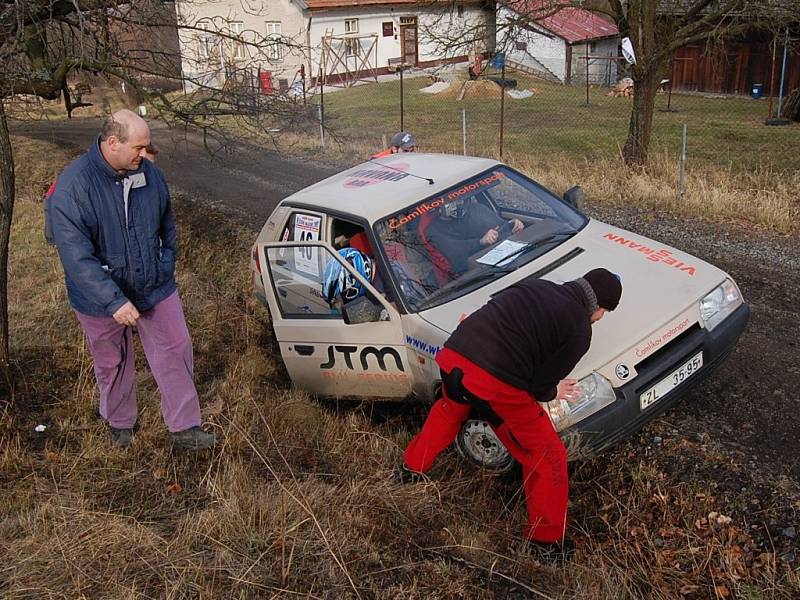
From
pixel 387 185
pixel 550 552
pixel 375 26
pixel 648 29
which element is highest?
pixel 375 26

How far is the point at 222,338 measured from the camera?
637 cm

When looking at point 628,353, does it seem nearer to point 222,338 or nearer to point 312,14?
point 222,338

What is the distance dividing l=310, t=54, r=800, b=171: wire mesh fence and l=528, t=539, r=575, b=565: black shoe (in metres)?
6.59

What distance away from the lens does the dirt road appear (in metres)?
4.22

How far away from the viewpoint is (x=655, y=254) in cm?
479

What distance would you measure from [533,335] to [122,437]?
264cm

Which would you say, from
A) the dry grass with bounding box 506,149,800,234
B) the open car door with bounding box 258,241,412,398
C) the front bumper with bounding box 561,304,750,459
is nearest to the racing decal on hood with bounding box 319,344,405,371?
the open car door with bounding box 258,241,412,398

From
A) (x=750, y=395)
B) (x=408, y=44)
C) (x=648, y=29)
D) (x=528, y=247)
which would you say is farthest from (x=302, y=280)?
(x=408, y=44)

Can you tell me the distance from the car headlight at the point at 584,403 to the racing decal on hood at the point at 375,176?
2251 millimetres

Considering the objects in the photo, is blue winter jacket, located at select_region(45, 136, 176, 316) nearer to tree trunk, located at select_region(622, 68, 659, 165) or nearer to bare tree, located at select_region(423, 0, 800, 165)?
bare tree, located at select_region(423, 0, 800, 165)

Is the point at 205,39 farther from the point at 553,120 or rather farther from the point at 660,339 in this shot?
the point at 553,120

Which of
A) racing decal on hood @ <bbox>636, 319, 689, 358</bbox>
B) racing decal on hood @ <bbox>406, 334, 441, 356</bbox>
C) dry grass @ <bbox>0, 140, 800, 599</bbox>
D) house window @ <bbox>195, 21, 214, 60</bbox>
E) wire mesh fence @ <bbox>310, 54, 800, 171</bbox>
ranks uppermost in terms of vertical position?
house window @ <bbox>195, 21, 214, 60</bbox>

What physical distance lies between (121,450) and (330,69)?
33.6 metres

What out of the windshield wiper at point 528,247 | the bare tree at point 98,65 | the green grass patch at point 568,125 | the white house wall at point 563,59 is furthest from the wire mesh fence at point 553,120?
the windshield wiper at point 528,247
